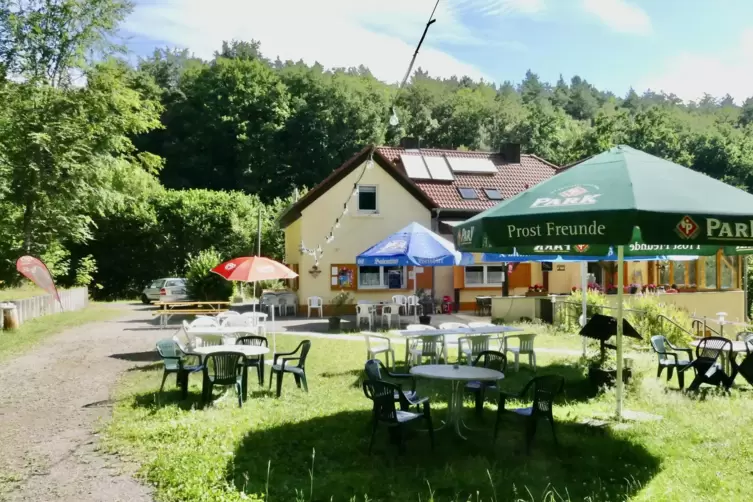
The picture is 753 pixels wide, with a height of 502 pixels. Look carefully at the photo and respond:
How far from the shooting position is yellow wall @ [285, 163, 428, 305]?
2295cm

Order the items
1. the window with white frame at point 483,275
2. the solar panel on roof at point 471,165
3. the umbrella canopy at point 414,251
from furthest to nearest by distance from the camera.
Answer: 1. the solar panel on roof at point 471,165
2. the window with white frame at point 483,275
3. the umbrella canopy at point 414,251

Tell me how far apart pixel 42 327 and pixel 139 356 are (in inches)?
281

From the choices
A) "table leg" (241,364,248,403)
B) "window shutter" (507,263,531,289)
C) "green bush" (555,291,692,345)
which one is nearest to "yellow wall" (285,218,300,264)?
"window shutter" (507,263,531,289)

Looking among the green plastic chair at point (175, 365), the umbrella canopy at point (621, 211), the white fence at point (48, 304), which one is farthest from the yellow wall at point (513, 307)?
the white fence at point (48, 304)

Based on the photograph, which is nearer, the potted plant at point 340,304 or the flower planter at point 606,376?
the flower planter at point 606,376

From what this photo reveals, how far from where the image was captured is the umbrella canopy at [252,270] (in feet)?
38.2

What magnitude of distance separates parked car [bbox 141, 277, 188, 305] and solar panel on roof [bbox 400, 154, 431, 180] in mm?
10813

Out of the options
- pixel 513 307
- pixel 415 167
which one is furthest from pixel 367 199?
pixel 513 307

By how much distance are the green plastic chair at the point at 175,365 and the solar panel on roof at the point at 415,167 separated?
17412 millimetres

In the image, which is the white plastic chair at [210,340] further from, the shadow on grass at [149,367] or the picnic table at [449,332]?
the picnic table at [449,332]

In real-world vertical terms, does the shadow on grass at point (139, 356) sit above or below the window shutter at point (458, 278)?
below

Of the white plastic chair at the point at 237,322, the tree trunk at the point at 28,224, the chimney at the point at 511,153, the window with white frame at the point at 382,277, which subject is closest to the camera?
the white plastic chair at the point at 237,322

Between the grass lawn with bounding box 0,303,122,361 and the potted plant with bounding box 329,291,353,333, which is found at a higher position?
the potted plant with bounding box 329,291,353,333

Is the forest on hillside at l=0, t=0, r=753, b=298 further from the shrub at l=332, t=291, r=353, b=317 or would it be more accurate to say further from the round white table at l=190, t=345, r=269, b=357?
the shrub at l=332, t=291, r=353, b=317
